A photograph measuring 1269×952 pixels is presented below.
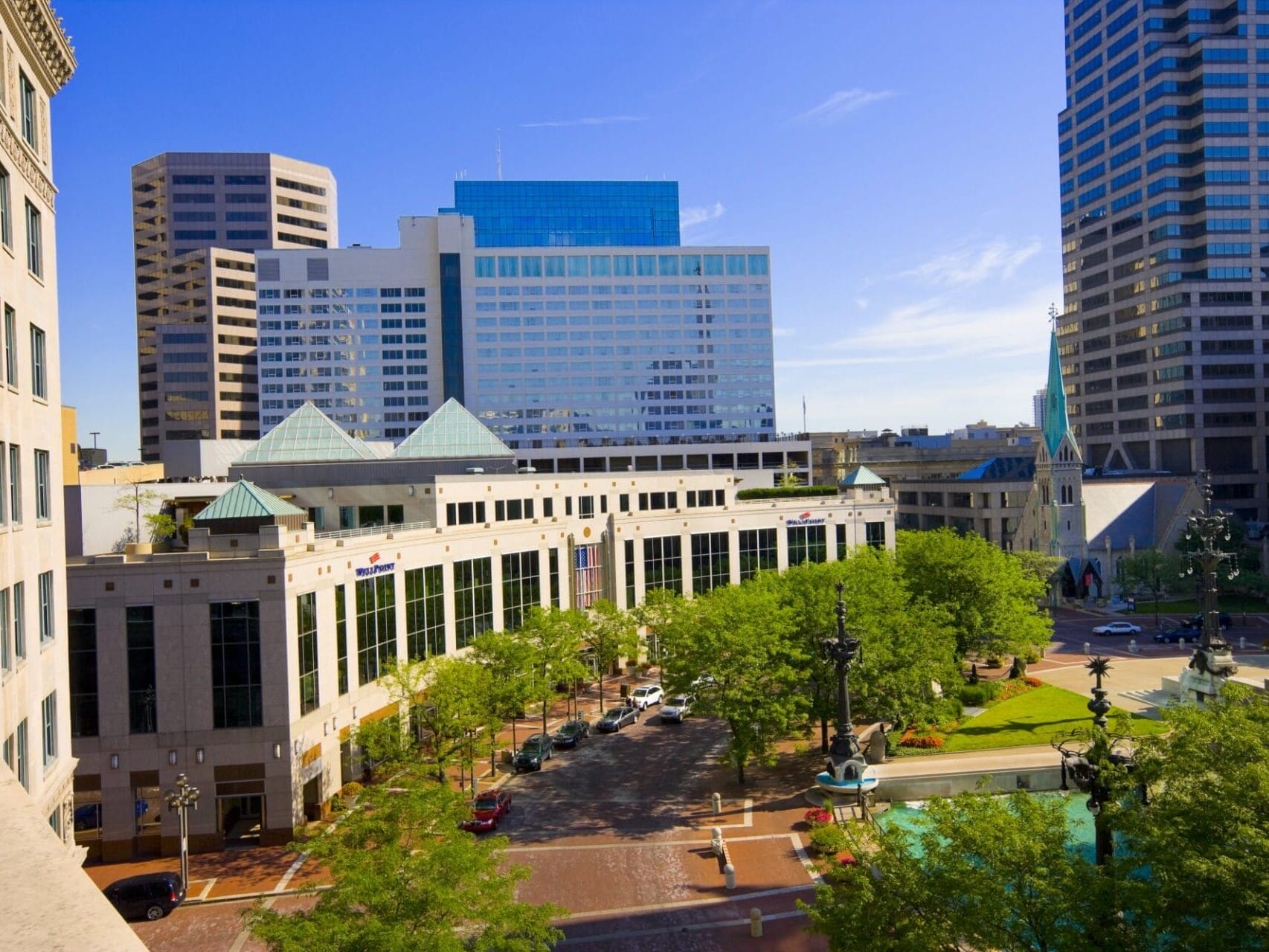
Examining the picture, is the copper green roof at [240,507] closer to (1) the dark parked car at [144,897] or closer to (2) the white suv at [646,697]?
(1) the dark parked car at [144,897]

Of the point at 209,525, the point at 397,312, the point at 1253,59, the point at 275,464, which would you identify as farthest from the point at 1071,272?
the point at 209,525

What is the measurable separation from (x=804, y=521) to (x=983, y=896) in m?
67.9

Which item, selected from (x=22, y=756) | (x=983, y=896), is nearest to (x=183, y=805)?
(x=22, y=756)

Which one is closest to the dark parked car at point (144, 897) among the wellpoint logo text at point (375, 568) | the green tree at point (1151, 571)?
the wellpoint logo text at point (375, 568)

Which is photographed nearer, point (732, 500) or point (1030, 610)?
point (1030, 610)

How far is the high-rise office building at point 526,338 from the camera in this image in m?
151

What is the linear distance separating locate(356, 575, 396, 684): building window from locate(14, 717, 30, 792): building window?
23.8 meters

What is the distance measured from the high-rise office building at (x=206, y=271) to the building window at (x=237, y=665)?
132488mm

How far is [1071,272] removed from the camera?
501 ft

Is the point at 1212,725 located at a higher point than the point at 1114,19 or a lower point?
lower

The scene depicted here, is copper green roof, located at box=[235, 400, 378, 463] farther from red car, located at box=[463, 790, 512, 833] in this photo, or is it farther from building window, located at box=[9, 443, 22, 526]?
building window, located at box=[9, 443, 22, 526]

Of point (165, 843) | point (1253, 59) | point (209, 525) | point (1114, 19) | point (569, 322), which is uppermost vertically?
point (1114, 19)

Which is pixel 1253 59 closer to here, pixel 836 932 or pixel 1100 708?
pixel 1100 708

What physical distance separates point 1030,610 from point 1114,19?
11648cm
